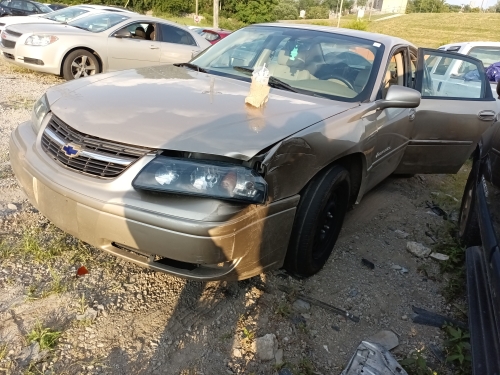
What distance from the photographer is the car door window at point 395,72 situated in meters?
3.41

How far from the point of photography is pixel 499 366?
5.44ft

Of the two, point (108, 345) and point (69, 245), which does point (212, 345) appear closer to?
point (108, 345)

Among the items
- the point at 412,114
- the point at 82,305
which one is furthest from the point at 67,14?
the point at 82,305

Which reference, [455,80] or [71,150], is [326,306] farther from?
[455,80]

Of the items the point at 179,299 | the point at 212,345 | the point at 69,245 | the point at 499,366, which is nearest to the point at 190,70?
the point at 69,245

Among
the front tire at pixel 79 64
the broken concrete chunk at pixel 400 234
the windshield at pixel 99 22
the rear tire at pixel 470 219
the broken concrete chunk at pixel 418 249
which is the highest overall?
the windshield at pixel 99 22

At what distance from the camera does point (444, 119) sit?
13.4 feet

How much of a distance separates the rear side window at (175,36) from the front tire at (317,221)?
6.87 m

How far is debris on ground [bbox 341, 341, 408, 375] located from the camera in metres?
A: 2.03

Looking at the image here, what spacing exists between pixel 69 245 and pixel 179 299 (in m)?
0.85

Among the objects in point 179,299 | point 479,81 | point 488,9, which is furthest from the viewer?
point 488,9

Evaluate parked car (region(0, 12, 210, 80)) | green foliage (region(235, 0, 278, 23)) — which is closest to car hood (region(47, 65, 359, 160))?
parked car (region(0, 12, 210, 80))

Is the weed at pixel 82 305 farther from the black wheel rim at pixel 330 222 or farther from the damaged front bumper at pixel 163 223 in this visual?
the black wheel rim at pixel 330 222

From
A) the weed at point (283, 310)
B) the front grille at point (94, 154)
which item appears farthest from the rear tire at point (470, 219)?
the front grille at point (94, 154)
